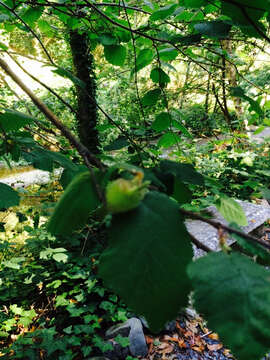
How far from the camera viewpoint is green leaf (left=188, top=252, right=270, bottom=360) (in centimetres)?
16

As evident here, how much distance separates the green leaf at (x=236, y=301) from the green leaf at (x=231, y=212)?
0.52ft

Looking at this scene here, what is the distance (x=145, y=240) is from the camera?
21 cm

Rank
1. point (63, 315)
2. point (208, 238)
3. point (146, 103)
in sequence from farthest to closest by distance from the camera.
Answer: point (208, 238)
point (63, 315)
point (146, 103)

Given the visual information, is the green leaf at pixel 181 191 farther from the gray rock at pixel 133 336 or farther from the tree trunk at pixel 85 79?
the tree trunk at pixel 85 79

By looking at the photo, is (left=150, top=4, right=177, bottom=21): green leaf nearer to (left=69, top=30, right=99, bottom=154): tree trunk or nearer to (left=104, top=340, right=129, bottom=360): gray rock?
(left=104, top=340, right=129, bottom=360): gray rock

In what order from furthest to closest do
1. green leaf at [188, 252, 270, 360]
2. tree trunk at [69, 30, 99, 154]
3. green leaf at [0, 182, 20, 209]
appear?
tree trunk at [69, 30, 99, 154] < green leaf at [0, 182, 20, 209] < green leaf at [188, 252, 270, 360]

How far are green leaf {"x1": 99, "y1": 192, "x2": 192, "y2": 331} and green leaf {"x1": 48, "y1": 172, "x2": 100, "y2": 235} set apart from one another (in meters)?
0.05

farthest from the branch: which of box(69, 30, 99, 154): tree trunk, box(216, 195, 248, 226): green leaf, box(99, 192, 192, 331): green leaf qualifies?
box(69, 30, 99, 154): tree trunk

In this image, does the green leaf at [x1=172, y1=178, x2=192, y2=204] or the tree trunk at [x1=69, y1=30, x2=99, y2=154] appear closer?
the green leaf at [x1=172, y1=178, x2=192, y2=204]

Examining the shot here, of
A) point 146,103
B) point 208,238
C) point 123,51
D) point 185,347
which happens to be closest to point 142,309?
point 146,103

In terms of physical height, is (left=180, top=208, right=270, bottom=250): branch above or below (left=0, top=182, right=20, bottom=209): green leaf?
below

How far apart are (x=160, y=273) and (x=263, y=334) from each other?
0.28 ft

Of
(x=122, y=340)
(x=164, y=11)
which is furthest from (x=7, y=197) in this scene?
(x=122, y=340)

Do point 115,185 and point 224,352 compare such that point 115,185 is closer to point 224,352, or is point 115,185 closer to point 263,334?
point 263,334
